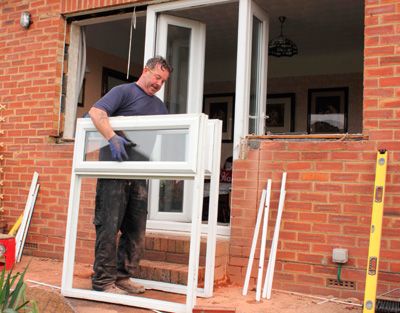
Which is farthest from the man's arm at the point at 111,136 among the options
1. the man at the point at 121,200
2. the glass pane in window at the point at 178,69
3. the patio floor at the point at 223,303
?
the glass pane in window at the point at 178,69

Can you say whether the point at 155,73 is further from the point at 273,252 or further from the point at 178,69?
the point at 273,252

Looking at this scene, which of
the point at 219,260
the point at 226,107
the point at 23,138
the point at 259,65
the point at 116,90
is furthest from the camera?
the point at 226,107

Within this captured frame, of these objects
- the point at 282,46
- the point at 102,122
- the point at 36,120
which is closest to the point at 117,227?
the point at 102,122

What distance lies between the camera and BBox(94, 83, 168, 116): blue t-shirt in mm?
3949

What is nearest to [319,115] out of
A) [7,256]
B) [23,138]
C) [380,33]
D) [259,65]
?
[259,65]

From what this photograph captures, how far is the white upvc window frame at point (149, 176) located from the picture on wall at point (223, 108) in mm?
4901

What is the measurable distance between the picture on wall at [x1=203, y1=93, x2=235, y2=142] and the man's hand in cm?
501

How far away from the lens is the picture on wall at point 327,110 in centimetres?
807

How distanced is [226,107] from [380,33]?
4.93 metres

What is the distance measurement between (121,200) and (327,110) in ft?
16.9

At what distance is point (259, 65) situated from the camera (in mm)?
5129

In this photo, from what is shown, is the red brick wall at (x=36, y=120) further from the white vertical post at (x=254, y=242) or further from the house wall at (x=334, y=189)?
the white vertical post at (x=254, y=242)

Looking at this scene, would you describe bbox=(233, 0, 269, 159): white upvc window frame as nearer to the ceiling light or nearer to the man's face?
the man's face

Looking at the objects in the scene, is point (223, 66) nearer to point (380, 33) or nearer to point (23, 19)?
Answer: point (23, 19)
